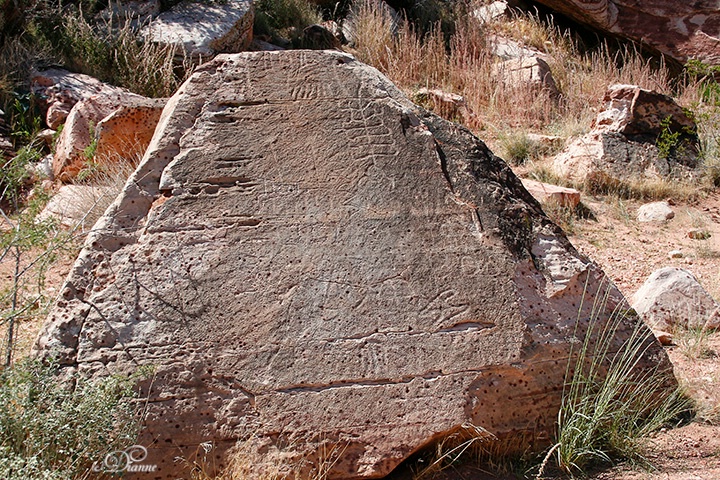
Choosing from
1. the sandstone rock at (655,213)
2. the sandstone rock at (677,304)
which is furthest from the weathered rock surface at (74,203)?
the sandstone rock at (655,213)

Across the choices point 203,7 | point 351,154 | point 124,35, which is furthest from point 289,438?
point 203,7

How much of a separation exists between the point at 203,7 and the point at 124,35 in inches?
43.5

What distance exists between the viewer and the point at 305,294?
2973 mm

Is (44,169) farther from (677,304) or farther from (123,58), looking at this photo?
(677,304)

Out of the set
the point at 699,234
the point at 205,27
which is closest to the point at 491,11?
the point at 205,27

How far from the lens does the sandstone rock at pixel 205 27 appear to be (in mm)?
7609

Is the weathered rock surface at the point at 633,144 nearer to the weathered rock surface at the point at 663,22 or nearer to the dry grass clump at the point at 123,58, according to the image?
the weathered rock surface at the point at 663,22

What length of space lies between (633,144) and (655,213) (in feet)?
2.98

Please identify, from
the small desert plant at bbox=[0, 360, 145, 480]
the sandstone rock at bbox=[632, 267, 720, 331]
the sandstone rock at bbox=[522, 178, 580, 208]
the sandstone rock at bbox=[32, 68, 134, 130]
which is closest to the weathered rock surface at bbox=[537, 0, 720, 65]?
the sandstone rock at bbox=[522, 178, 580, 208]

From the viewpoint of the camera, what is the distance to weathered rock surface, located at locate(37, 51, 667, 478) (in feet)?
9.28

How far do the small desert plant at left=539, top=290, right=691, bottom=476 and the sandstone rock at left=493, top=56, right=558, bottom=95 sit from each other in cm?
537

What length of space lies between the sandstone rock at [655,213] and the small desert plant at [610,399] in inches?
114

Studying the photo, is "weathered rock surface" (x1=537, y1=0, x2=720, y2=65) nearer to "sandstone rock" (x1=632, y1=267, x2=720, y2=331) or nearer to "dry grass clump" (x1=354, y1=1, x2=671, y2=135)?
"dry grass clump" (x1=354, y1=1, x2=671, y2=135)

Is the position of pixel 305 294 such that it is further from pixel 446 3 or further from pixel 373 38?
pixel 446 3
